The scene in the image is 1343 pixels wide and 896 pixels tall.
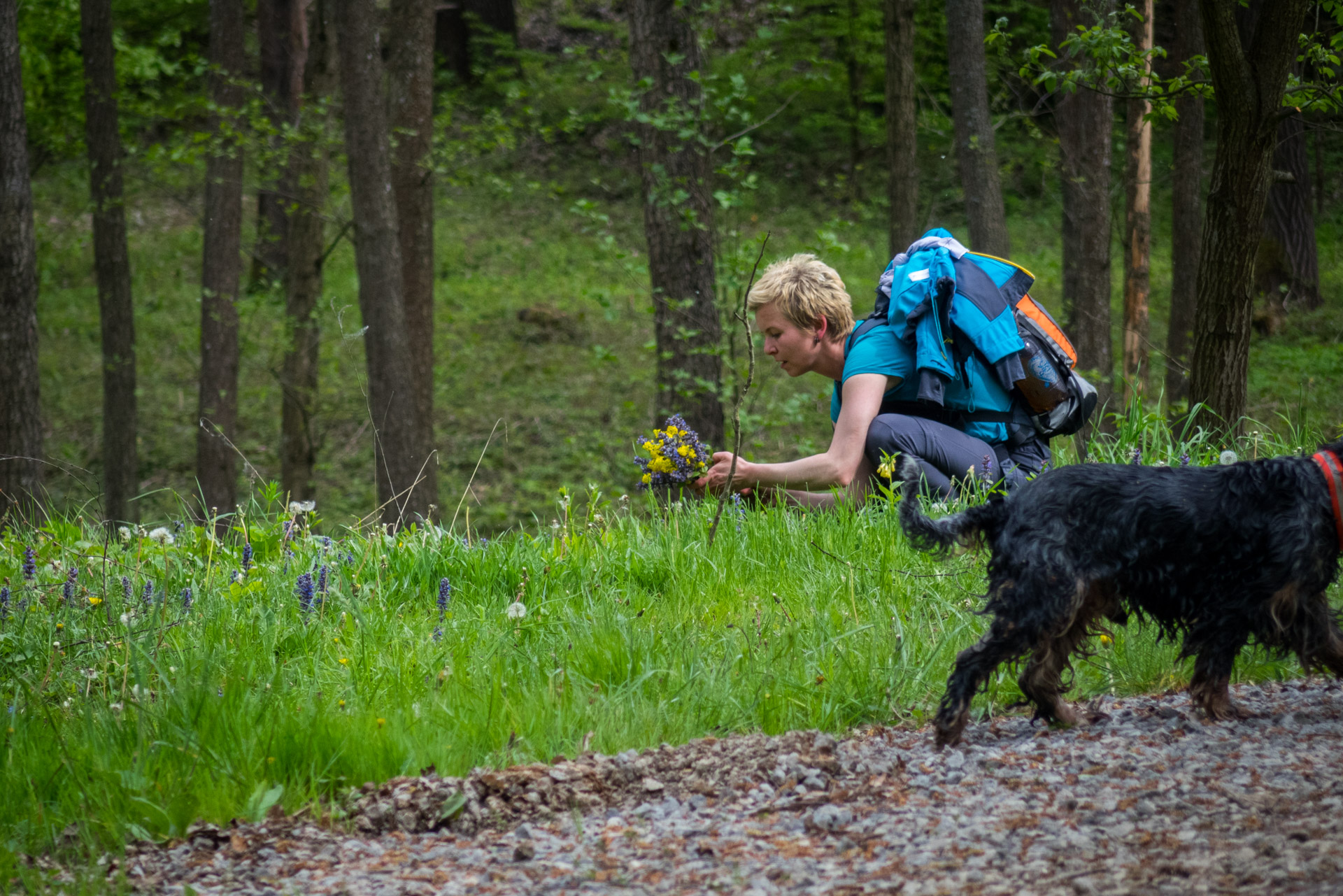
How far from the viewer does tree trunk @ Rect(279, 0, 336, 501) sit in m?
12.2

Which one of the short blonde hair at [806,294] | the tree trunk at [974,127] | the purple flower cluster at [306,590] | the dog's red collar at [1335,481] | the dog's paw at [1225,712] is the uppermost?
the tree trunk at [974,127]

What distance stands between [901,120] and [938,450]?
27.4ft

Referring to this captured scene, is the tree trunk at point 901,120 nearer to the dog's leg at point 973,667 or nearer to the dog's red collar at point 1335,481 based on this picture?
the dog's red collar at point 1335,481

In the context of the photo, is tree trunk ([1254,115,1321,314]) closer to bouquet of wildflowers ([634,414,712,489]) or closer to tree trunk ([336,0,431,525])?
tree trunk ([336,0,431,525])

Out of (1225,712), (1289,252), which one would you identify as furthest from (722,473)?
(1289,252)

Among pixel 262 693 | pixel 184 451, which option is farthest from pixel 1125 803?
pixel 184 451

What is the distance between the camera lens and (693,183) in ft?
27.6

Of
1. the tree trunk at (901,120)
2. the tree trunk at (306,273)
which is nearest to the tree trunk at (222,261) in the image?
the tree trunk at (306,273)

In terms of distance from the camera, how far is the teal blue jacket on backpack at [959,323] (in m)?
4.57

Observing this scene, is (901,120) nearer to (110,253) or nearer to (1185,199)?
(1185,199)

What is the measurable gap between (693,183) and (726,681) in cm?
606

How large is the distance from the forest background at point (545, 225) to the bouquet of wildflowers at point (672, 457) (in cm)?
198

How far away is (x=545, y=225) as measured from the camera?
21.9m

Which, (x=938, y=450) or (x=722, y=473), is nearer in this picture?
(x=938, y=450)
